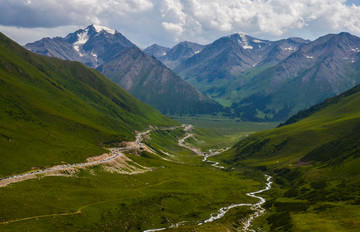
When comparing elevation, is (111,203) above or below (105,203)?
above

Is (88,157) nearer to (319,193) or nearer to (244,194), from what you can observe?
(244,194)

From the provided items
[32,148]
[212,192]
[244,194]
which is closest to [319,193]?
[244,194]

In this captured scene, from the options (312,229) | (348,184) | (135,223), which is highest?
(348,184)

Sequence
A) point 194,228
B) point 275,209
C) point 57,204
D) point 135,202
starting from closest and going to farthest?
point 194,228 < point 57,204 < point 135,202 < point 275,209

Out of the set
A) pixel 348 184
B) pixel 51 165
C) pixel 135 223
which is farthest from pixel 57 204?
pixel 348 184

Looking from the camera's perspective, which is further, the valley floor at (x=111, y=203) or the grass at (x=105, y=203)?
the valley floor at (x=111, y=203)

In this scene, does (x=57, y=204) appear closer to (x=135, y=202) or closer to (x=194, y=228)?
(x=135, y=202)

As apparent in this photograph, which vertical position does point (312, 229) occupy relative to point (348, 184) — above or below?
below

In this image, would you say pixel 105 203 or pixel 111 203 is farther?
Result: pixel 111 203

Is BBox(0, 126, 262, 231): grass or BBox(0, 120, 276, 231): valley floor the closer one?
BBox(0, 126, 262, 231): grass

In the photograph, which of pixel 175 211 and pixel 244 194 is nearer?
pixel 175 211

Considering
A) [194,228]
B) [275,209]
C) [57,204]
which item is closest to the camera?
[194,228]
